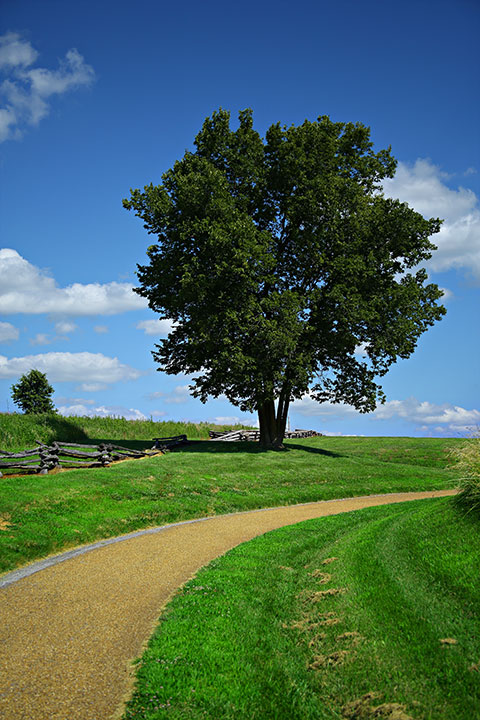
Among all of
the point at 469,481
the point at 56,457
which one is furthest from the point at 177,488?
the point at 469,481

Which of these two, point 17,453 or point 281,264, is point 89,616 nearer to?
point 17,453

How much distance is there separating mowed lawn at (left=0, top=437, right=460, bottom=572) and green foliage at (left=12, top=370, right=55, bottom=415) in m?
35.5

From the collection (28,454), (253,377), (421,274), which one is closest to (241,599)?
(28,454)

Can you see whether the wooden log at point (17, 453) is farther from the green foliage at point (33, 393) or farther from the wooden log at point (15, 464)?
the green foliage at point (33, 393)

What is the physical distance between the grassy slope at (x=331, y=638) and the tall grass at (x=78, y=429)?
27326mm

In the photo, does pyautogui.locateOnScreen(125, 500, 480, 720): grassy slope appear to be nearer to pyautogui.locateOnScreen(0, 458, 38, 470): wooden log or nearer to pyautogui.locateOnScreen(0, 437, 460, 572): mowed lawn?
pyautogui.locateOnScreen(0, 437, 460, 572): mowed lawn

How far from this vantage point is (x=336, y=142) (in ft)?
118

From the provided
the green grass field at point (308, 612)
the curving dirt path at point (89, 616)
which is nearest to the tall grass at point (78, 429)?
the green grass field at point (308, 612)

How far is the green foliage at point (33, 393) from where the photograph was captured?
64250 millimetres

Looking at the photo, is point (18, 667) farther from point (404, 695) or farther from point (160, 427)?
point (160, 427)

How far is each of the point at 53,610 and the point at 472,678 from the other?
278 inches

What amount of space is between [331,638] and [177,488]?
1465 cm

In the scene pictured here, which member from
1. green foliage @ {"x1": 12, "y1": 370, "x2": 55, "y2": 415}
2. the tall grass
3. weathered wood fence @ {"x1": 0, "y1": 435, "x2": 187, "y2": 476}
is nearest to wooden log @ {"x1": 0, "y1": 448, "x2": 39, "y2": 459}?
weathered wood fence @ {"x1": 0, "y1": 435, "x2": 187, "y2": 476}

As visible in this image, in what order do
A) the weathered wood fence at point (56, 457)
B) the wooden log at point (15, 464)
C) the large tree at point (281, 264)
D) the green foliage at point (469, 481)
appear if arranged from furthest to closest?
the large tree at point (281, 264)
the weathered wood fence at point (56, 457)
the wooden log at point (15, 464)
the green foliage at point (469, 481)
